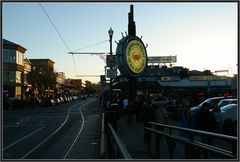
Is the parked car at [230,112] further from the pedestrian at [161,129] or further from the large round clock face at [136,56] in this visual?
the pedestrian at [161,129]

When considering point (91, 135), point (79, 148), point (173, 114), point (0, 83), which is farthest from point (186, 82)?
point (0, 83)

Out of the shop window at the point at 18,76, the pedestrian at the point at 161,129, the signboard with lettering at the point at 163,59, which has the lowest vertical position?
the pedestrian at the point at 161,129

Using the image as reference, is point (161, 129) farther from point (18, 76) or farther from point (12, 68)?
point (18, 76)

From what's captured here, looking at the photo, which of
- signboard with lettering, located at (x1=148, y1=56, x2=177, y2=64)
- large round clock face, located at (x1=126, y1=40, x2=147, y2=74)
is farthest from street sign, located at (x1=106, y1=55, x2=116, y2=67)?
signboard with lettering, located at (x1=148, y1=56, x2=177, y2=64)

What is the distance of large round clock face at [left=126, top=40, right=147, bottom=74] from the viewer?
1958 cm

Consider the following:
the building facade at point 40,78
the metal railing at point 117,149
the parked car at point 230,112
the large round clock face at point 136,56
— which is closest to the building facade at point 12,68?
the building facade at point 40,78

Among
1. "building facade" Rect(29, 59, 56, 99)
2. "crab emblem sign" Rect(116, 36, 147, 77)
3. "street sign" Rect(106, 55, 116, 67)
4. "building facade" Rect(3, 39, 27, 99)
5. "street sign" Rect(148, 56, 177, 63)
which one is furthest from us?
"street sign" Rect(148, 56, 177, 63)

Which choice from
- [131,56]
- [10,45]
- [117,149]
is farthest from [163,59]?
[117,149]

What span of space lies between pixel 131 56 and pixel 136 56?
0.42 m

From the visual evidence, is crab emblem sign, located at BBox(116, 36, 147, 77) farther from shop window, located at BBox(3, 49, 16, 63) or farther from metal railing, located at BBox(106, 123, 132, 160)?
shop window, located at BBox(3, 49, 16, 63)

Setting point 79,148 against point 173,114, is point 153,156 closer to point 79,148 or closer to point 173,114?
point 79,148

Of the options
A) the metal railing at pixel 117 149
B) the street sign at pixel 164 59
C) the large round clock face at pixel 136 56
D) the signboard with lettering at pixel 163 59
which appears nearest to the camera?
the metal railing at pixel 117 149

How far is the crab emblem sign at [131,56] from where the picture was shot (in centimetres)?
1925

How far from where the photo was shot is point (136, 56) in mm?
20219
